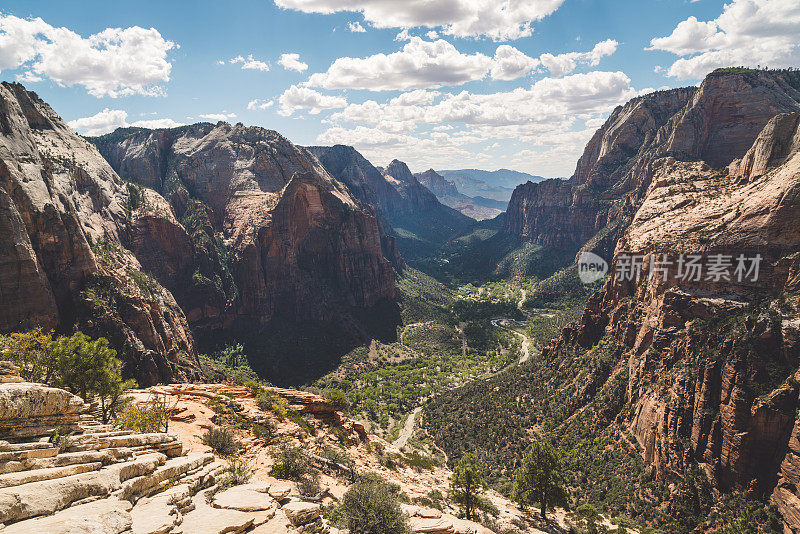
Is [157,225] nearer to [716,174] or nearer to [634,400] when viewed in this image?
[634,400]

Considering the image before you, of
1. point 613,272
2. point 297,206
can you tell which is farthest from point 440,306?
point 613,272

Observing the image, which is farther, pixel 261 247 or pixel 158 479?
pixel 261 247

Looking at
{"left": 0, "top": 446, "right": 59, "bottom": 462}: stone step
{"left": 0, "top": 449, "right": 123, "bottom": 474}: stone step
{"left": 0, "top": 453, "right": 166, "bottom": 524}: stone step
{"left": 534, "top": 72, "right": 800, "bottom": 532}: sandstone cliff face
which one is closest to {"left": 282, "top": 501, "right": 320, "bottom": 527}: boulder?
{"left": 0, "top": 453, "right": 166, "bottom": 524}: stone step

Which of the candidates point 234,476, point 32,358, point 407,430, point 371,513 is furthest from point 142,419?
point 407,430

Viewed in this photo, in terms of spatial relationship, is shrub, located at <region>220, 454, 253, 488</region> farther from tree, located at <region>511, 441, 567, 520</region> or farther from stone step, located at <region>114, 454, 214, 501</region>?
tree, located at <region>511, 441, 567, 520</region>

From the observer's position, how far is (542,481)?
39.4 m

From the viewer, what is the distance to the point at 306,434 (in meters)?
35.8

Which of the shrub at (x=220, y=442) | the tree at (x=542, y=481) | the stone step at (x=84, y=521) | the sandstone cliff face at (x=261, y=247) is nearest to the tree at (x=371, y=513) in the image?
the stone step at (x=84, y=521)

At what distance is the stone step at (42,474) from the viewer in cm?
1217

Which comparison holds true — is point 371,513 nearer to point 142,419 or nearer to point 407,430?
point 142,419

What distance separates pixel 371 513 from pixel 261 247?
113459 millimetres

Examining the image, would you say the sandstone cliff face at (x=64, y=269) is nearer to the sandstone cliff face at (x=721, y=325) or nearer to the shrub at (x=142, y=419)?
the shrub at (x=142, y=419)

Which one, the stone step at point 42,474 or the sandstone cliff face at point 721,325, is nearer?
the stone step at point 42,474

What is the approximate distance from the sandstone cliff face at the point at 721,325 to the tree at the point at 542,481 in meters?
14.9
